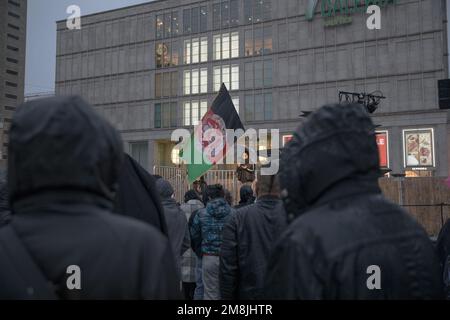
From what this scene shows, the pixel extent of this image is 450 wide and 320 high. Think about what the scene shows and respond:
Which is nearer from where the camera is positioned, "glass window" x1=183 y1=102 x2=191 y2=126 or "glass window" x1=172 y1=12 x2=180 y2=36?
"glass window" x1=183 y1=102 x2=191 y2=126

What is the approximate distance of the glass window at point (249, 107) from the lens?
45219 millimetres

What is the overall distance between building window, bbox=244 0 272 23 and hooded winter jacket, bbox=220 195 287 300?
142 feet

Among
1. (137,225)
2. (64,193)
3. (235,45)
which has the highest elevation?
(235,45)

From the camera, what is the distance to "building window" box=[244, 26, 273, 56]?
4528cm

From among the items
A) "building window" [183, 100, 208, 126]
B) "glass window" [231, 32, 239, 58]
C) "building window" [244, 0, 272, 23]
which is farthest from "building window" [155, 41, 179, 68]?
"building window" [244, 0, 272, 23]

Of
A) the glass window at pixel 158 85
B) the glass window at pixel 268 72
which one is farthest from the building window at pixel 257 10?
the glass window at pixel 158 85

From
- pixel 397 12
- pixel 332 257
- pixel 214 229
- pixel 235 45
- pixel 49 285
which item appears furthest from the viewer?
pixel 235 45

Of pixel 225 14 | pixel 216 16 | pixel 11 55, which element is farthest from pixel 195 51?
pixel 11 55

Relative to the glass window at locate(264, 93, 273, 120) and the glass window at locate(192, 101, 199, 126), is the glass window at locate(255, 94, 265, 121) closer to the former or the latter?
the glass window at locate(264, 93, 273, 120)
